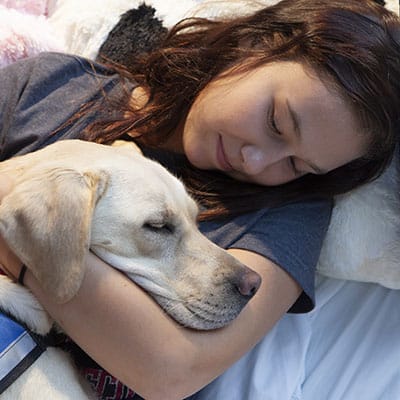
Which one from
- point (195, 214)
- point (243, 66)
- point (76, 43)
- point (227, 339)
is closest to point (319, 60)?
point (243, 66)

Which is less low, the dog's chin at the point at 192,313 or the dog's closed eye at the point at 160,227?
the dog's closed eye at the point at 160,227

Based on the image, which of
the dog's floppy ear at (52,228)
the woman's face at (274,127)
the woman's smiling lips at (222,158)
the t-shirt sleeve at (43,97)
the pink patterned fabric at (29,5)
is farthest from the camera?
the pink patterned fabric at (29,5)

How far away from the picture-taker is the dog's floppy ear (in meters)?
1.27

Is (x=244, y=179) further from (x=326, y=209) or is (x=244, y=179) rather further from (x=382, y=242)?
(x=382, y=242)

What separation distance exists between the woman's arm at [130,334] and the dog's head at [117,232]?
0.04 m

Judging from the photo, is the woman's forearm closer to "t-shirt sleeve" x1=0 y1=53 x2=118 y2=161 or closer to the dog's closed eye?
the dog's closed eye

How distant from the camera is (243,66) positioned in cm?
177

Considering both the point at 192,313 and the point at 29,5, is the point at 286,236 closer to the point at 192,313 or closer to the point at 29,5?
the point at 192,313

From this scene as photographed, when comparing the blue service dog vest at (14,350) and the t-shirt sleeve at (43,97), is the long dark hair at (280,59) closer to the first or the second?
the t-shirt sleeve at (43,97)

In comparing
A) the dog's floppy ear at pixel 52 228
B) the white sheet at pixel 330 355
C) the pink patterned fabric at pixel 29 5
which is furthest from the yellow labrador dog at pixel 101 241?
the pink patterned fabric at pixel 29 5

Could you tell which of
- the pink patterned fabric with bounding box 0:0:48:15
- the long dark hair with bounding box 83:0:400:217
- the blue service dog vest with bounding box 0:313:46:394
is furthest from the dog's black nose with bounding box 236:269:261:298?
the pink patterned fabric with bounding box 0:0:48:15

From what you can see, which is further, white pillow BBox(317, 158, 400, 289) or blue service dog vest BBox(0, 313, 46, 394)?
white pillow BBox(317, 158, 400, 289)

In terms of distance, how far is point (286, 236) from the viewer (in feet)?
5.51

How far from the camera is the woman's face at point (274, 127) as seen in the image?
163cm
